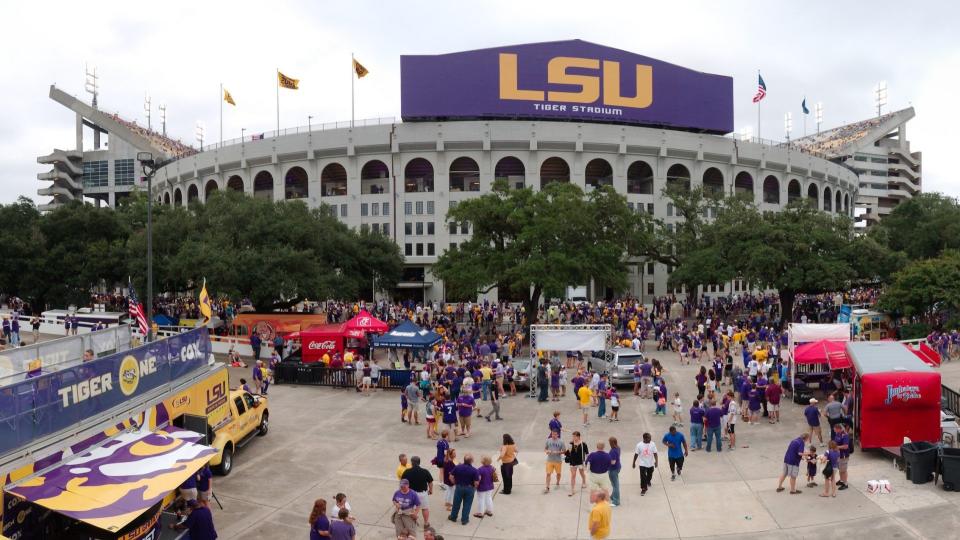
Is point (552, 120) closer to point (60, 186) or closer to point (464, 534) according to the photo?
point (464, 534)

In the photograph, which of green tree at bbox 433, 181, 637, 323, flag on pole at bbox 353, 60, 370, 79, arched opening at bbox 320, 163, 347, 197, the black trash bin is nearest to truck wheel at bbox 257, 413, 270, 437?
the black trash bin

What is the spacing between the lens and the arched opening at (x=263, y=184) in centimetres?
7331

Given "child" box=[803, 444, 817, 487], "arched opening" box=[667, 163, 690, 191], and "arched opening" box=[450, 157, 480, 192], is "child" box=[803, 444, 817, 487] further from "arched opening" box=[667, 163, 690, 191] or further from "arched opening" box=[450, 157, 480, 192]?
"arched opening" box=[667, 163, 690, 191]

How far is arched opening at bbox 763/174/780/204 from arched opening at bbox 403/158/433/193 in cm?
4042

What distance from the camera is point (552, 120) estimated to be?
2635 inches

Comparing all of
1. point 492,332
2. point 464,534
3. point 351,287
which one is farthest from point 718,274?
point 464,534

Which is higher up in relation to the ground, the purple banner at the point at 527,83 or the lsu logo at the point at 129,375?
the purple banner at the point at 527,83

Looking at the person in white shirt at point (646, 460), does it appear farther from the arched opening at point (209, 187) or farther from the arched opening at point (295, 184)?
the arched opening at point (209, 187)

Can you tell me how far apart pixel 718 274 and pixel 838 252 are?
7.62m

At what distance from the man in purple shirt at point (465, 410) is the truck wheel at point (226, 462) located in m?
5.97

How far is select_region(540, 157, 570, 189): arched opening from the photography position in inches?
2685

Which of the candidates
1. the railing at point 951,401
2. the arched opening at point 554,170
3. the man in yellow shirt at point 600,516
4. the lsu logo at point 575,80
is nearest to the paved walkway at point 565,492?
the man in yellow shirt at point 600,516

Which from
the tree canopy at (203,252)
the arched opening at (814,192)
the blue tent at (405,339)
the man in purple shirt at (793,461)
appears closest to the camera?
the man in purple shirt at (793,461)

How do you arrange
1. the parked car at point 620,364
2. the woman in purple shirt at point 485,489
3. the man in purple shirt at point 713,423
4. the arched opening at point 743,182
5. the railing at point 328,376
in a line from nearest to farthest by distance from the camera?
the woman in purple shirt at point 485,489, the man in purple shirt at point 713,423, the parked car at point 620,364, the railing at point 328,376, the arched opening at point 743,182
